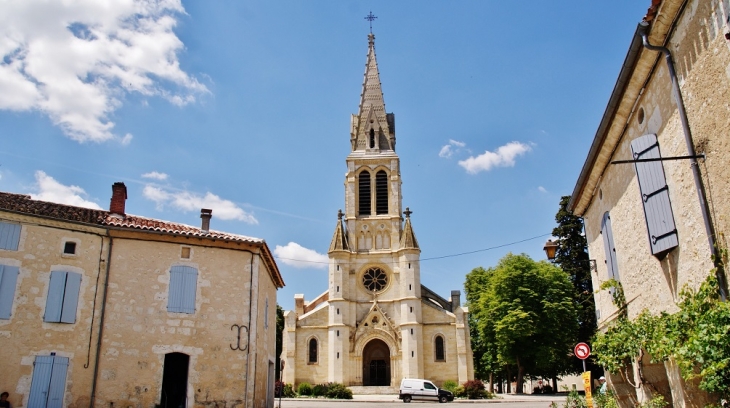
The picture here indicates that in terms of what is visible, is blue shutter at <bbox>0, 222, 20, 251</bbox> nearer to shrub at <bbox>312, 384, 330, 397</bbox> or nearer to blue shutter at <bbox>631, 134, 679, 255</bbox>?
blue shutter at <bbox>631, 134, 679, 255</bbox>

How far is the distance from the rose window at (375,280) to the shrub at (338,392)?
9.14 metres

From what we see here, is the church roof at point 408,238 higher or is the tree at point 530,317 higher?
the church roof at point 408,238

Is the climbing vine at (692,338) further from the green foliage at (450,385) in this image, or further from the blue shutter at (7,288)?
the green foliage at (450,385)

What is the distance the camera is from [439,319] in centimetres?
4125

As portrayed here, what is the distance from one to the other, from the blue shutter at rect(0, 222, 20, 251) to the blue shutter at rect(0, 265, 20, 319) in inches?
21.1

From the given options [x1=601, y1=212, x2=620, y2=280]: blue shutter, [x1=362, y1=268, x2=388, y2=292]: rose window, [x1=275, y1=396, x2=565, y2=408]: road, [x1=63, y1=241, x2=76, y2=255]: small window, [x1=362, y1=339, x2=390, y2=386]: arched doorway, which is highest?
[x1=362, y1=268, x2=388, y2=292]: rose window

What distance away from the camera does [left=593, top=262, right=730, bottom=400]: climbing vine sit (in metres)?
5.75

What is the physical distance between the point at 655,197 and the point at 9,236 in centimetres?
1500

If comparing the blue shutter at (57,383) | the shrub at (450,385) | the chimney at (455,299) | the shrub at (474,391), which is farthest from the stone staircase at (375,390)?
the blue shutter at (57,383)

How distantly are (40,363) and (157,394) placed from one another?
3.03 meters

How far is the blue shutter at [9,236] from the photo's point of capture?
48.3ft

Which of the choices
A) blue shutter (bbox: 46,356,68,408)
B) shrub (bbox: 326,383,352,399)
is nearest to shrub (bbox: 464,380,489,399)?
shrub (bbox: 326,383,352,399)

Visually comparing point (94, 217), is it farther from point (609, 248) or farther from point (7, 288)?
point (609, 248)

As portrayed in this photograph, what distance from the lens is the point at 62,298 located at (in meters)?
15.1
